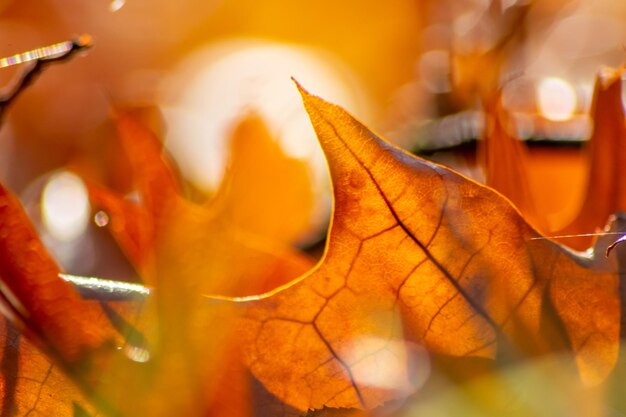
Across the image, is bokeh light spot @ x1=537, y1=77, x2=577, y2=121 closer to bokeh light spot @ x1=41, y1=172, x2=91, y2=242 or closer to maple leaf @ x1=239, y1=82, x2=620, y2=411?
bokeh light spot @ x1=41, y1=172, x2=91, y2=242

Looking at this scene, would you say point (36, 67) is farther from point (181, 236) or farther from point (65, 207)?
point (65, 207)

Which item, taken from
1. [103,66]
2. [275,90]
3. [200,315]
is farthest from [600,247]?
[103,66]

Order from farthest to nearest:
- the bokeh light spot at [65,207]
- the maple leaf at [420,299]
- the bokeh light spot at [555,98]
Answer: the bokeh light spot at [65,207]
the bokeh light spot at [555,98]
the maple leaf at [420,299]

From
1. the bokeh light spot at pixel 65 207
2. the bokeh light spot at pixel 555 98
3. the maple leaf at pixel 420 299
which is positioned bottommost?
the bokeh light spot at pixel 555 98

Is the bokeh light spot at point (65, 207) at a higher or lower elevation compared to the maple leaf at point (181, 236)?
lower

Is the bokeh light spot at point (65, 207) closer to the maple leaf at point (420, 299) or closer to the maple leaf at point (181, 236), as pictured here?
the maple leaf at point (181, 236)

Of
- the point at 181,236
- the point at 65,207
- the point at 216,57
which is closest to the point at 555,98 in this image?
the point at 65,207

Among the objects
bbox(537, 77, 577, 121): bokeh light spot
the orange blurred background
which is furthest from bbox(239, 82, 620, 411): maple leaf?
the orange blurred background

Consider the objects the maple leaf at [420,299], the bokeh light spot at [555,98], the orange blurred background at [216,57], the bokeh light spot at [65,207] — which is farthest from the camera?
A: the orange blurred background at [216,57]

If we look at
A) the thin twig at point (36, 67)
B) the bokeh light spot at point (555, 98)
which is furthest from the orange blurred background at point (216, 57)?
the thin twig at point (36, 67)
